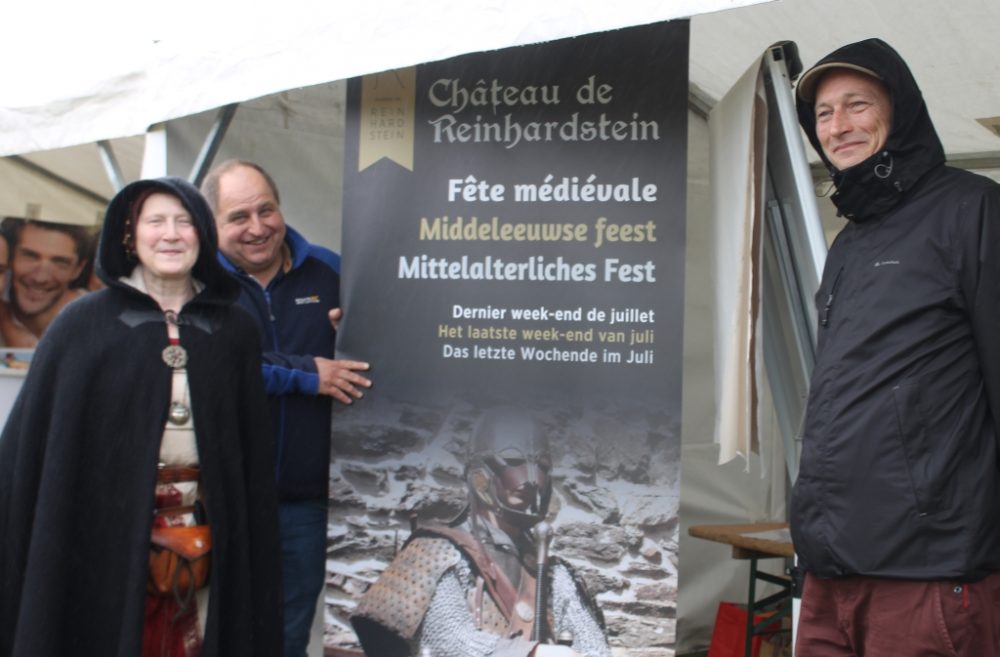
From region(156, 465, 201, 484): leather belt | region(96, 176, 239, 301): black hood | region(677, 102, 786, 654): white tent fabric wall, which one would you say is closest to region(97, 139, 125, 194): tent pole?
region(96, 176, 239, 301): black hood

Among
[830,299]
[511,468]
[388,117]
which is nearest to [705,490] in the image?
[511,468]

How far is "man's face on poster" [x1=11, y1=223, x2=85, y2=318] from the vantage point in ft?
16.4

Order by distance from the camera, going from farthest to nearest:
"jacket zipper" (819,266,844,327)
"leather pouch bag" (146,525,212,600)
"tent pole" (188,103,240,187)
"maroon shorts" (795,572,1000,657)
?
"tent pole" (188,103,240,187) → "leather pouch bag" (146,525,212,600) → "jacket zipper" (819,266,844,327) → "maroon shorts" (795,572,1000,657)

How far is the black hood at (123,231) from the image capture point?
111 inches

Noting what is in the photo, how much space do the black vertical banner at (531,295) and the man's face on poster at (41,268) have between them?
2272mm

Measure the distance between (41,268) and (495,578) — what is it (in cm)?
292

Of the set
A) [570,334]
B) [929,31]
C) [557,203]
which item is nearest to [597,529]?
[570,334]

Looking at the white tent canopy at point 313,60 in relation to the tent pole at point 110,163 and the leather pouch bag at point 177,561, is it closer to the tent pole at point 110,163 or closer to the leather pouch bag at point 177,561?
the tent pole at point 110,163

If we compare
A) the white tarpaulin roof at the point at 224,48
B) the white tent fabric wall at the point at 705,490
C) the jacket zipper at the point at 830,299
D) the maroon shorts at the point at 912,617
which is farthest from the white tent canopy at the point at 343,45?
the maroon shorts at the point at 912,617

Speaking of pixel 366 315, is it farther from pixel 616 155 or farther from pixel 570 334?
pixel 616 155

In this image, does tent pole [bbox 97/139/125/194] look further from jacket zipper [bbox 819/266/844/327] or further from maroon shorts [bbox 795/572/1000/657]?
maroon shorts [bbox 795/572/1000/657]

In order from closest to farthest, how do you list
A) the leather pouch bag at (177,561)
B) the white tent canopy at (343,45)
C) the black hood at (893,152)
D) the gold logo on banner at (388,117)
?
the black hood at (893,152), the leather pouch bag at (177,561), the white tent canopy at (343,45), the gold logo on banner at (388,117)

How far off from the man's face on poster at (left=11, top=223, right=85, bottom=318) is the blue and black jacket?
193 cm

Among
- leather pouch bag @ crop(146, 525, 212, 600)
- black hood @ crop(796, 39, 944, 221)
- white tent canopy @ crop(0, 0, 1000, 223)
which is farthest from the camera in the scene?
white tent canopy @ crop(0, 0, 1000, 223)
